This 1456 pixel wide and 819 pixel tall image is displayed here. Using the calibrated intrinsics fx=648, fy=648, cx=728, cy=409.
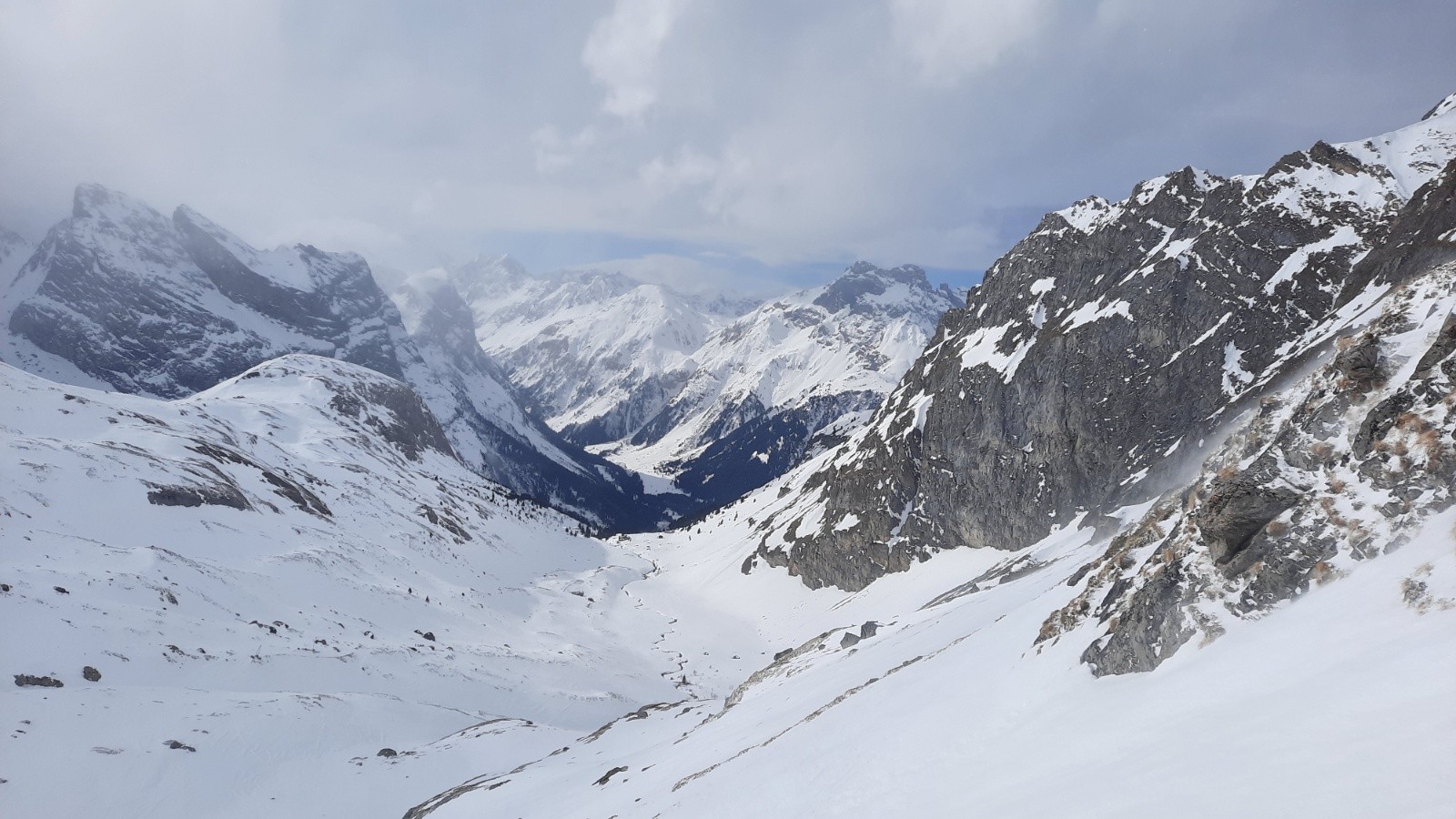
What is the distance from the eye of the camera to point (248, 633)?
56062 millimetres

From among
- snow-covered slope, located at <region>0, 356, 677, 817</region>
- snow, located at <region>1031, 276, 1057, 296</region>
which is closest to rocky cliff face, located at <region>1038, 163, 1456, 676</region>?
snow-covered slope, located at <region>0, 356, 677, 817</region>

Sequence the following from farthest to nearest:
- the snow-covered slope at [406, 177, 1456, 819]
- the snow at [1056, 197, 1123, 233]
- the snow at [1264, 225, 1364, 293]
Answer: the snow at [1056, 197, 1123, 233], the snow at [1264, 225, 1364, 293], the snow-covered slope at [406, 177, 1456, 819]

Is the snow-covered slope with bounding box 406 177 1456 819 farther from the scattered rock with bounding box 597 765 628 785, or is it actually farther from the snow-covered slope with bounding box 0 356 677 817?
the snow-covered slope with bounding box 0 356 677 817

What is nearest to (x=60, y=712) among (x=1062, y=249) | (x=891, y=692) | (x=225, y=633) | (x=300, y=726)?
(x=300, y=726)

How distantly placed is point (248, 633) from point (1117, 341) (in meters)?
85.7

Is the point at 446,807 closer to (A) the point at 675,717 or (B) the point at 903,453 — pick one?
(A) the point at 675,717

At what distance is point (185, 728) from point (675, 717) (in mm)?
30372

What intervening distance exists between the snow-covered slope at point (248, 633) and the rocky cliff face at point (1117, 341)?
42916 millimetres

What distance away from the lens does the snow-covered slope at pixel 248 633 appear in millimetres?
37406

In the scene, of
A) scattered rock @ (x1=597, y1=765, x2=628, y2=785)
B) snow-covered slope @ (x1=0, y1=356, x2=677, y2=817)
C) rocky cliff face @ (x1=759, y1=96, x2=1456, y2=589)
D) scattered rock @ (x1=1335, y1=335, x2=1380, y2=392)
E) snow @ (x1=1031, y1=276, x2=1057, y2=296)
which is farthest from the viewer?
snow @ (x1=1031, y1=276, x2=1057, y2=296)

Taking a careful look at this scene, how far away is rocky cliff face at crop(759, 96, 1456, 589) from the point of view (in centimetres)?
5562

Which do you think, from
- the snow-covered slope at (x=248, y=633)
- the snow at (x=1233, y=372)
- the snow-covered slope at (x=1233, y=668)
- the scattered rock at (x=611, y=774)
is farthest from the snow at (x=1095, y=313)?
the snow-covered slope at (x=248, y=633)

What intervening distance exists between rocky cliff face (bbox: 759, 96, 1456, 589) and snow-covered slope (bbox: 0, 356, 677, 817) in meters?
42.9

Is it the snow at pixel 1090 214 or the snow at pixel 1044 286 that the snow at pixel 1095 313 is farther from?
the snow at pixel 1090 214
